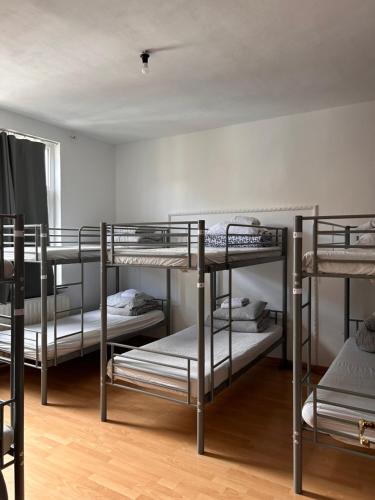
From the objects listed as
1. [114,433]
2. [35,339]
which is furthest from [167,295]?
[114,433]

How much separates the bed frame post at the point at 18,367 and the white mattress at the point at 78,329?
5.80ft

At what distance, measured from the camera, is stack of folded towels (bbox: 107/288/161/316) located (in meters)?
4.61

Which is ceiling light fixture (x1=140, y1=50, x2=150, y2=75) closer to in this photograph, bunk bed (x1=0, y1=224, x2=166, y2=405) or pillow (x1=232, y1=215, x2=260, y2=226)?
bunk bed (x1=0, y1=224, x2=166, y2=405)

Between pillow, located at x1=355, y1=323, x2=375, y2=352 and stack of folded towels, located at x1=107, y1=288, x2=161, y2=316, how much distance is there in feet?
8.16

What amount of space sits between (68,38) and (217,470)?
3.08 metres

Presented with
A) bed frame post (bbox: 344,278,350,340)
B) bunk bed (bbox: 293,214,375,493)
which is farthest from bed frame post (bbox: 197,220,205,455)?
bed frame post (bbox: 344,278,350,340)

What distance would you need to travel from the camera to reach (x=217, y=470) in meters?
2.41

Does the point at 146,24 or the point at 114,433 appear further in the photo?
the point at 114,433

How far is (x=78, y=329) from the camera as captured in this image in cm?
396

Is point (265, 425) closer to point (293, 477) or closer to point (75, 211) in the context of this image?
point (293, 477)

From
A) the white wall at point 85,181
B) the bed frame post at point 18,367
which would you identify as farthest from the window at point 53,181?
the bed frame post at point 18,367

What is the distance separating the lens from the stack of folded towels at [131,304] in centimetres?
461

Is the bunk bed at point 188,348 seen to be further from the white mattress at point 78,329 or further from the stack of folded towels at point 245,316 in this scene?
the white mattress at point 78,329

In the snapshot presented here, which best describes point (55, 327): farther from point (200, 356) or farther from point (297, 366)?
point (297, 366)
